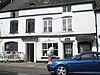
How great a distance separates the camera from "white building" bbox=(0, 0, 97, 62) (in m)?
22.9

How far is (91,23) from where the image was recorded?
74.2 ft

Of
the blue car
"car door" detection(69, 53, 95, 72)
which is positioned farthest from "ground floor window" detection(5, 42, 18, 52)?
"car door" detection(69, 53, 95, 72)

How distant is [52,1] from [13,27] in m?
5.79

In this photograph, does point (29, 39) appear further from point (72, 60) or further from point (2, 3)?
point (72, 60)

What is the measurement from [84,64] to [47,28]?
39.2 ft

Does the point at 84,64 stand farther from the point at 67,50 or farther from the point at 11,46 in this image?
the point at 11,46

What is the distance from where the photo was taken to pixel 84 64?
13.3m

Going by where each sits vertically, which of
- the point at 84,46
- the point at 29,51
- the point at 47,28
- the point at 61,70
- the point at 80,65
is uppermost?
the point at 47,28

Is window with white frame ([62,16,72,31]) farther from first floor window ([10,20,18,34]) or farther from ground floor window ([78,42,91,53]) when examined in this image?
first floor window ([10,20,18,34])

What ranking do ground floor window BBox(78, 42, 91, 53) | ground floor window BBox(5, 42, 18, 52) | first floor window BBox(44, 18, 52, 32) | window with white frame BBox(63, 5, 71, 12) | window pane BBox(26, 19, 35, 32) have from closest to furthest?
1. ground floor window BBox(78, 42, 91, 53)
2. window with white frame BBox(63, 5, 71, 12)
3. first floor window BBox(44, 18, 52, 32)
4. window pane BBox(26, 19, 35, 32)
5. ground floor window BBox(5, 42, 18, 52)

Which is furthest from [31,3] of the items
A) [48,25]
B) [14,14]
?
[48,25]

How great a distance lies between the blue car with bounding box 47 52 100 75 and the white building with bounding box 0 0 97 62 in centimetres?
872

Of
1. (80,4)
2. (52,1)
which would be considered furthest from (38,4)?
(80,4)

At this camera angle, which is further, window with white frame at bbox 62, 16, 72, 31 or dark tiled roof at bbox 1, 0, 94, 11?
dark tiled roof at bbox 1, 0, 94, 11
